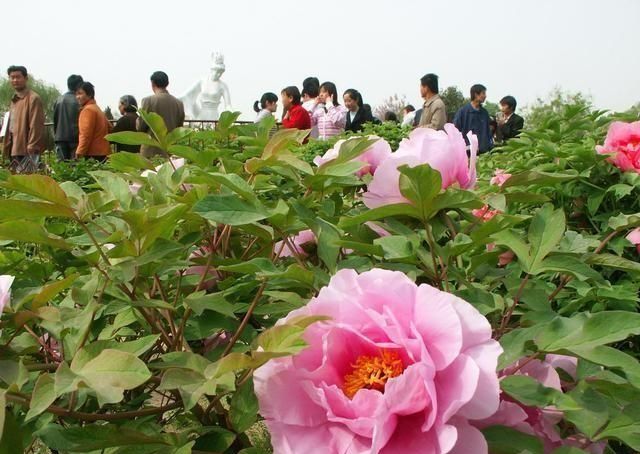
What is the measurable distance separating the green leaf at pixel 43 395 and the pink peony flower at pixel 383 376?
0.17 meters

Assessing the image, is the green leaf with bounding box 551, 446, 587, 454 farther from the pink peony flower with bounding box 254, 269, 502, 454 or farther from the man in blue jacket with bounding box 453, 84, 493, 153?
the man in blue jacket with bounding box 453, 84, 493, 153

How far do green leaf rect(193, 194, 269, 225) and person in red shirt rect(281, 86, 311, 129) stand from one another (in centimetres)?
595

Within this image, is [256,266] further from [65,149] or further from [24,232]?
[65,149]

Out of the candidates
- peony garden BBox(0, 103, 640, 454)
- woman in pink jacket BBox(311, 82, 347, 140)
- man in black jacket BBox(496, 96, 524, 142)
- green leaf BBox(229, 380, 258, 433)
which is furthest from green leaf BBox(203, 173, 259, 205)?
man in black jacket BBox(496, 96, 524, 142)

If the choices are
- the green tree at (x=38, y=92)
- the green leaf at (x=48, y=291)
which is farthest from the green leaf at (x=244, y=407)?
the green tree at (x=38, y=92)

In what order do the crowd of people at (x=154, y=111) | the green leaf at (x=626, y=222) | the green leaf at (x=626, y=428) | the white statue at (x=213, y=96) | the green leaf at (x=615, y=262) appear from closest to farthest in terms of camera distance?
1. the green leaf at (x=626, y=428)
2. the green leaf at (x=615, y=262)
3. the green leaf at (x=626, y=222)
4. the crowd of people at (x=154, y=111)
5. the white statue at (x=213, y=96)

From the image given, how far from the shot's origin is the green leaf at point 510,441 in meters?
0.67

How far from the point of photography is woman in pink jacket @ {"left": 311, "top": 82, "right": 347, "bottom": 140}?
810 cm

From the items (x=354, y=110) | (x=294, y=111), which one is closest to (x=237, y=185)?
(x=294, y=111)

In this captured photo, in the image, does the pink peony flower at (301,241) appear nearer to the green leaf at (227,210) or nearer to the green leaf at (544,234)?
the green leaf at (227,210)

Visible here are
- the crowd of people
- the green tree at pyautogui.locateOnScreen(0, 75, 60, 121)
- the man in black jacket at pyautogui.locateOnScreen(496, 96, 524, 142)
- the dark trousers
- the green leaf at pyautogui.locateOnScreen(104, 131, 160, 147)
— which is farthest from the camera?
the green tree at pyautogui.locateOnScreen(0, 75, 60, 121)

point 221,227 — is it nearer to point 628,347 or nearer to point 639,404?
point 639,404

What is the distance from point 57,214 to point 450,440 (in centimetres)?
48

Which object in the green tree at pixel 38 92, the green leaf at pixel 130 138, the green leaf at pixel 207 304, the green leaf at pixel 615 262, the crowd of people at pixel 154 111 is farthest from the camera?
the green tree at pixel 38 92
